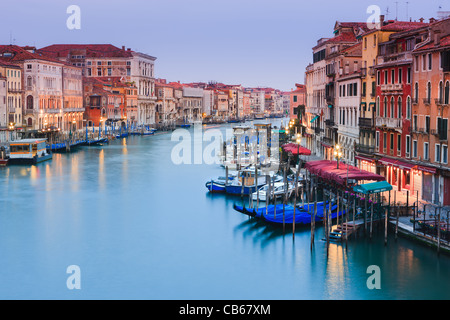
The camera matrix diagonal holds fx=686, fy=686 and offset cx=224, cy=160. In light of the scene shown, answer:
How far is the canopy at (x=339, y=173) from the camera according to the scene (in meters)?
17.0

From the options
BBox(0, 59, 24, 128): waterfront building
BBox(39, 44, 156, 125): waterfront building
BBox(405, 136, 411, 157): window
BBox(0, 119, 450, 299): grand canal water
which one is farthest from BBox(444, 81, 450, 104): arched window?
BBox(39, 44, 156, 125): waterfront building

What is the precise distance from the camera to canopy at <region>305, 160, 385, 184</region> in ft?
55.8

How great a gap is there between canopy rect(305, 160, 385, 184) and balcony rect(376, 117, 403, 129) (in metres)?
1.54

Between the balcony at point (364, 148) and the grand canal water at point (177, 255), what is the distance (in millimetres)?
4395

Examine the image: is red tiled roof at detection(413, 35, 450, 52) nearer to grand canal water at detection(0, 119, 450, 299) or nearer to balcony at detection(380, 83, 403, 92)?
balcony at detection(380, 83, 403, 92)

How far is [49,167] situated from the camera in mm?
31484

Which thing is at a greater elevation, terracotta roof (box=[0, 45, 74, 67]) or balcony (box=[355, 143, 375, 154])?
terracotta roof (box=[0, 45, 74, 67])

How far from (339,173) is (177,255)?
5.36 m

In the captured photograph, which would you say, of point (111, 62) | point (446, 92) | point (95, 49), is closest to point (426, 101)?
point (446, 92)

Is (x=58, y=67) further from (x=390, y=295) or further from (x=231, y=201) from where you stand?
(x=390, y=295)

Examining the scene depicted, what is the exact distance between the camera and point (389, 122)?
19062 mm

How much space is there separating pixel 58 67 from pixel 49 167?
1951 centimetres
